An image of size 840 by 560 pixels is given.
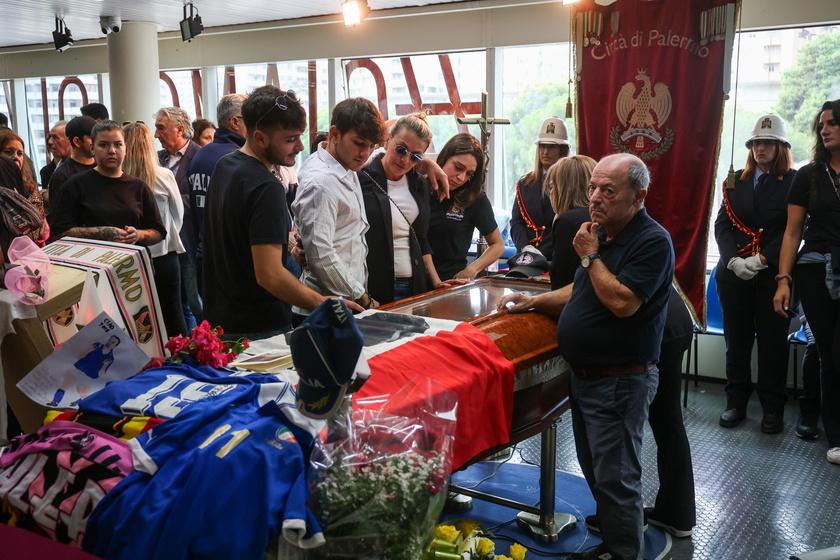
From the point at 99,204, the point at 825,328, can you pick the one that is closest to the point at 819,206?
the point at 825,328

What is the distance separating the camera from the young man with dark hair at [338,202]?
253 centimetres

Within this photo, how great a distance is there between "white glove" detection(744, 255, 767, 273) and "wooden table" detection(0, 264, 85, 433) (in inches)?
143

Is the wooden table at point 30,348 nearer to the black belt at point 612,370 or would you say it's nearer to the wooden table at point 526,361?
the wooden table at point 526,361

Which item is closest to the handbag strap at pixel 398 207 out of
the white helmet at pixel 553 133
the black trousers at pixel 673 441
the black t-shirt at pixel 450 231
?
the black t-shirt at pixel 450 231

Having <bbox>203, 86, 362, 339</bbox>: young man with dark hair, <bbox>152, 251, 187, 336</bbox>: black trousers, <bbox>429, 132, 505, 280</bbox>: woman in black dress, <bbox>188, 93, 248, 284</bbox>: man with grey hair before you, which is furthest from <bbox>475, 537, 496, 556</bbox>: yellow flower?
<bbox>152, 251, 187, 336</bbox>: black trousers

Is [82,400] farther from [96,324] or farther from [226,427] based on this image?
[226,427]

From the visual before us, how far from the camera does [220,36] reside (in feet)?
27.1

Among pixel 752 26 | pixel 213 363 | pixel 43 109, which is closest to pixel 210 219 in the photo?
pixel 213 363

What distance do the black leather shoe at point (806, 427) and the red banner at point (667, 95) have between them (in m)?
0.79

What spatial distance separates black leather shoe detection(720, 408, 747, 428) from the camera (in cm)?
438

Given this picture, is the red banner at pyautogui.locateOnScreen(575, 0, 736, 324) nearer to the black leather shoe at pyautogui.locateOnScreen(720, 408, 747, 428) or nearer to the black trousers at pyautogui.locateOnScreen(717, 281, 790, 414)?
the black trousers at pyautogui.locateOnScreen(717, 281, 790, 414)

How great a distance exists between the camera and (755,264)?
4305 mm

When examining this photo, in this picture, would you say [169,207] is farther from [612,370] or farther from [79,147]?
[612,370]

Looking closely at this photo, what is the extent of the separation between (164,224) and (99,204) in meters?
0.59
